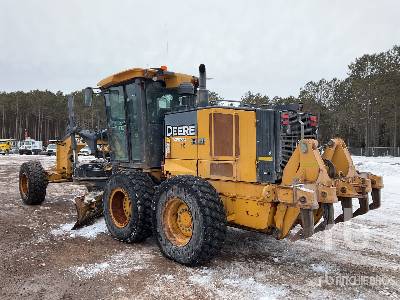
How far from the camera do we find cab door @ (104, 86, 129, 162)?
23.9 ft

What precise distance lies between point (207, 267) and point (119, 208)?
2360mm

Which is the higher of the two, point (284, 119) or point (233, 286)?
point (284, 119)

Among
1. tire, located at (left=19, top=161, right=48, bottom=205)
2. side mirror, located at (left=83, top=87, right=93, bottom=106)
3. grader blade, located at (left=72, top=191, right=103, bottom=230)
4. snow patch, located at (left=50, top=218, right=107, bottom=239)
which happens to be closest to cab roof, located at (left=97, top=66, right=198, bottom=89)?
side mirror, located at (left=83, top=87, right=93, bottom=106)

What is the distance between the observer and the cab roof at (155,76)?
664cm

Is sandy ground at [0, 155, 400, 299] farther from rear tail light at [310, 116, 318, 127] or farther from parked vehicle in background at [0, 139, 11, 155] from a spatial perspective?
parked vehicle in background at [0, 139, 11, 155]

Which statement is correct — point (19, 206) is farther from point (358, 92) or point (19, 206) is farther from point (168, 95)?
point (358, 92)

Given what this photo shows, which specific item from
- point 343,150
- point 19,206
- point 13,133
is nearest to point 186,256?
point 343,150

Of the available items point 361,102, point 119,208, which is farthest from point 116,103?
point 361,102

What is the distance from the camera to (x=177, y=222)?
228 inches

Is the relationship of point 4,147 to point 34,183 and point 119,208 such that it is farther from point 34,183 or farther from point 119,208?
point 119,208

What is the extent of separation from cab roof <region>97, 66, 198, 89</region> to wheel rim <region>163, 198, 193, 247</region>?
7.26 ft

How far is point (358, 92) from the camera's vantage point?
152 ft

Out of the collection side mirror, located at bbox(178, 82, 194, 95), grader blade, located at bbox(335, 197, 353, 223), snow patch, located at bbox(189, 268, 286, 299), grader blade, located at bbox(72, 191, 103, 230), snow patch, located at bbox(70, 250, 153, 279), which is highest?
side mirror, located at bbox(178, 82, 194, 95)

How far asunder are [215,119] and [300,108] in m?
1.23
